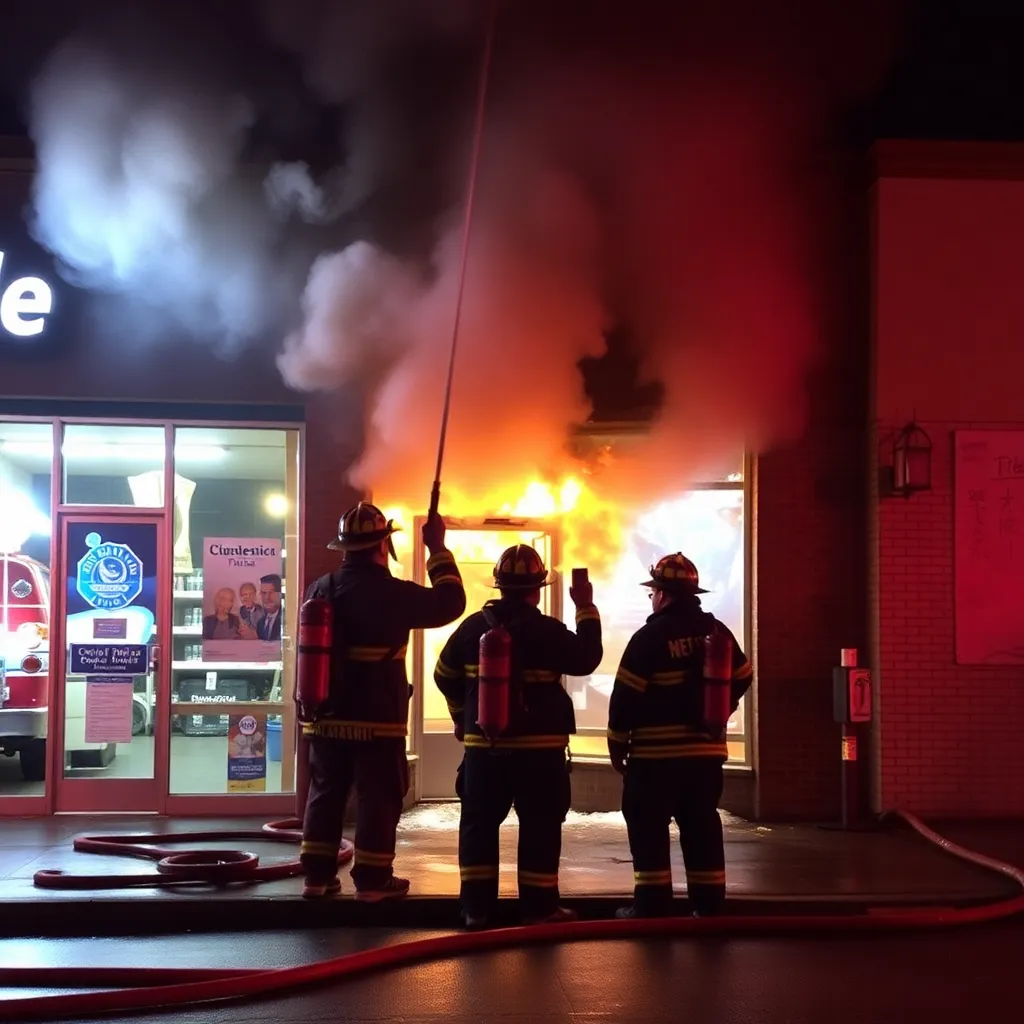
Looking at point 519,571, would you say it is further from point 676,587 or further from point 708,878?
point 708,878

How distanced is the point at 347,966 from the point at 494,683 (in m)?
1.45

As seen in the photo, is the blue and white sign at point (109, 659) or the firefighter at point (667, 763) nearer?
the firefighter at point (667, 763)

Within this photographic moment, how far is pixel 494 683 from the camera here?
578cm

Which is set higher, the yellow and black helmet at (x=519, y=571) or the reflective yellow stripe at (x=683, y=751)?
the yellow and black helmet at (x=519, y=571)

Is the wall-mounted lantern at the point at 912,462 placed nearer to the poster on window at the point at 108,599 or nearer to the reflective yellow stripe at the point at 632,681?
the reflective yellow stripe at the point at 632,681

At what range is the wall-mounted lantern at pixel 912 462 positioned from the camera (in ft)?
28.3

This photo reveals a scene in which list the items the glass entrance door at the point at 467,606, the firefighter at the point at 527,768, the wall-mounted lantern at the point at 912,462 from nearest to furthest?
1. the firefighter at the point at 527,768
2. the wall-mounted lantern at the point at 912,462
3. the glass entrance door at the point at 467,606

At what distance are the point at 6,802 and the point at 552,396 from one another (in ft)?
16.5

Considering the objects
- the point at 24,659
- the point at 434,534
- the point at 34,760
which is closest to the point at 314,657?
the point at 434,534

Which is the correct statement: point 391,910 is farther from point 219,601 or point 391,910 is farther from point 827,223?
point 827,223

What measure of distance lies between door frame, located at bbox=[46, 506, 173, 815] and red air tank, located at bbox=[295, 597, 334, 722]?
3098 mm

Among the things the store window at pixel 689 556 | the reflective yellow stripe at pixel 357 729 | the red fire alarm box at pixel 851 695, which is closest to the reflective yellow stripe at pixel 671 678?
the reflective yellow stripe at pixel 357 729

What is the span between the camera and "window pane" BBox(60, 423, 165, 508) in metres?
8.90

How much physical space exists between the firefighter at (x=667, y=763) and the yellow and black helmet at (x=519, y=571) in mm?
628
